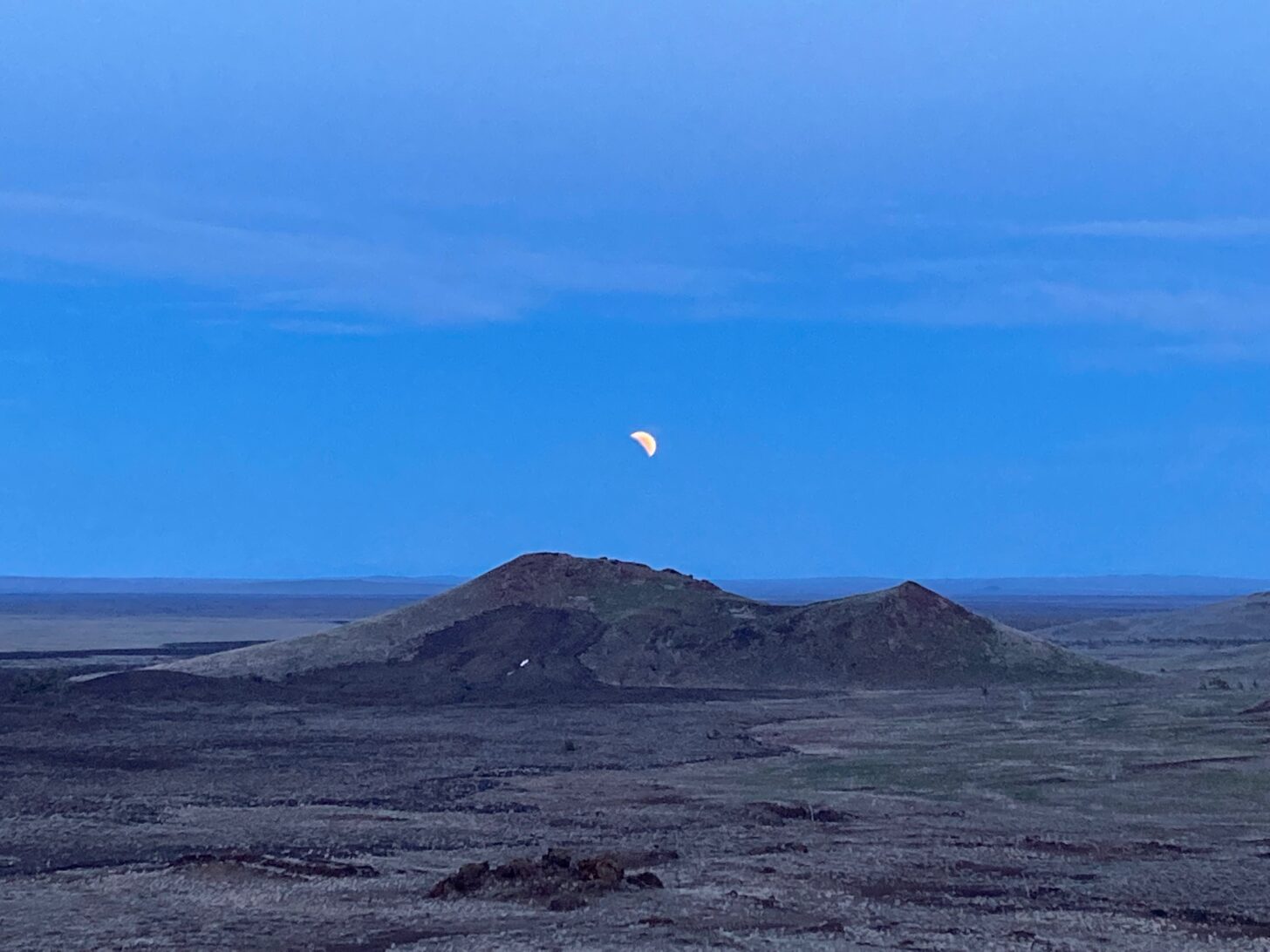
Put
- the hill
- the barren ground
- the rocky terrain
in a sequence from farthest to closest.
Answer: the rocky terrain < the hill < the barren ground

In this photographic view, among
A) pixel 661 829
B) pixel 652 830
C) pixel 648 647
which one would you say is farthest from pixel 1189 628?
pixel 652 830

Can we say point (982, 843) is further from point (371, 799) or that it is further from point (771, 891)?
point (371, 799)

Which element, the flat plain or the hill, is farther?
the hill

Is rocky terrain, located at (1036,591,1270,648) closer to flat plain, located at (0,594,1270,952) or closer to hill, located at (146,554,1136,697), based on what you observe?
hill, located at (146,554,1136,697)

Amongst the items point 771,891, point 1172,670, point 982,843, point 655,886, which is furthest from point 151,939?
point 1172,670

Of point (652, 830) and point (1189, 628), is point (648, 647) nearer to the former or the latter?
point (652, 830)

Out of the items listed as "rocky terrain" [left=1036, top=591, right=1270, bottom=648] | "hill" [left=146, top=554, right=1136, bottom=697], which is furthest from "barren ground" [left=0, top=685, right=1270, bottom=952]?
"rocky terrain" [left=1036, top=591, right=1270, bottom=648]

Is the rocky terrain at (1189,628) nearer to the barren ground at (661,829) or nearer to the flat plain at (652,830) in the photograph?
the flat plain at (652,830)

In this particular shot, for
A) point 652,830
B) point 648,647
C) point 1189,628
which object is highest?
point 1189,628
